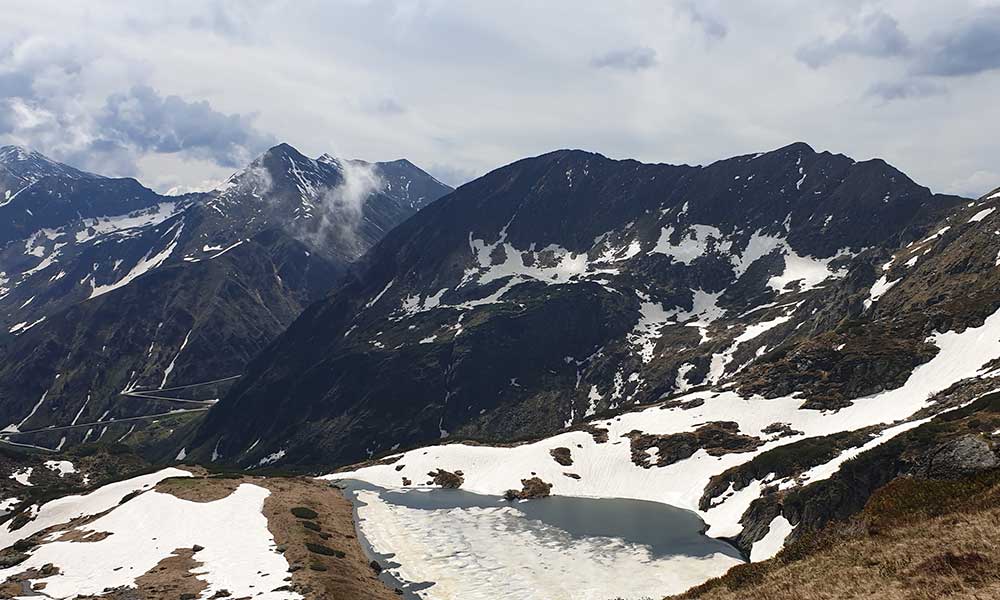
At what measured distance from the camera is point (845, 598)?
782 inches

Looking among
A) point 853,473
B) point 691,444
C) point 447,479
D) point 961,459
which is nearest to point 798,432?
point 691,444

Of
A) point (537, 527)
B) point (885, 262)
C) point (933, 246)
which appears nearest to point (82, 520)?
point (537, 527)

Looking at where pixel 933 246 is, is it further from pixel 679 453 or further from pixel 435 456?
pixel 435 456

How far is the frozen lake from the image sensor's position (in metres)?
53.2

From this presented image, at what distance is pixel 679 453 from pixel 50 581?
3354 inches

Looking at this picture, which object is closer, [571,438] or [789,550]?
[789,550]

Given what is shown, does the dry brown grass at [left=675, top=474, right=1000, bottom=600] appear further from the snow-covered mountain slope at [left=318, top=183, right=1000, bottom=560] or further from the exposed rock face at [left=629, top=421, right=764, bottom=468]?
the exposed rock face at [left=629, top=421, right=764, bottom=468]

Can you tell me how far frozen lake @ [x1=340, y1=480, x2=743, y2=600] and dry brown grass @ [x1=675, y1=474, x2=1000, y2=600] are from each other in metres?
27.5

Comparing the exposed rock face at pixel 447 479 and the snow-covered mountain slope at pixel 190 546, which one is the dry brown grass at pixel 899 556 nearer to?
the snow-covered mountain slope at pixel 190 546

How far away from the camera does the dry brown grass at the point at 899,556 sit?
1877 cm

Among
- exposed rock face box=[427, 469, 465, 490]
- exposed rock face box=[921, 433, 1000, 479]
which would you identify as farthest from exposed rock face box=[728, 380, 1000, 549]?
exposed rock face box=[427, 469, 465, 490]

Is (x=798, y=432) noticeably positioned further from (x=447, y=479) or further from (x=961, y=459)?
(x=961, y=459)

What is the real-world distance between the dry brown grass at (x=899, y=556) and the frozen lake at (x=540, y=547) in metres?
27.5

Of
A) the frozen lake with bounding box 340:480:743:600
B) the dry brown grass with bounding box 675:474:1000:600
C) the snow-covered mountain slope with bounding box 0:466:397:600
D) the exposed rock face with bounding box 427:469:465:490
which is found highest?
the dry brown grass with bounding box 675:474:1000:600
